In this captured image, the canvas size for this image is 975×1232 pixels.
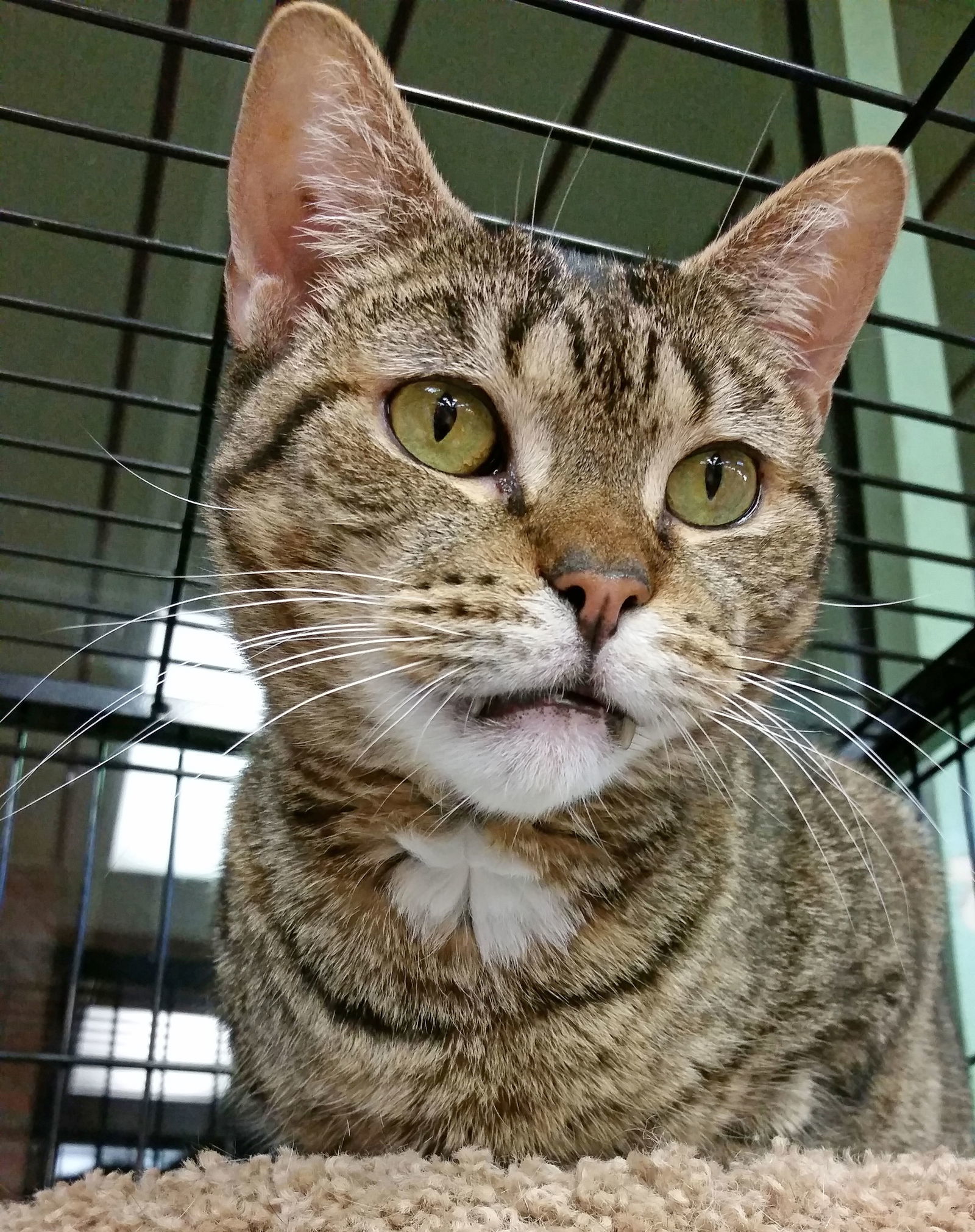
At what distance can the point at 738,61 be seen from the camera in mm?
917

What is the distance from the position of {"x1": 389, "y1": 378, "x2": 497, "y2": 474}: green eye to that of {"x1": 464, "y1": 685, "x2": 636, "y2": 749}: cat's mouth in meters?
0.20

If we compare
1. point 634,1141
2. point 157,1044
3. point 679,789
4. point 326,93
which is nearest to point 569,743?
point 679,789

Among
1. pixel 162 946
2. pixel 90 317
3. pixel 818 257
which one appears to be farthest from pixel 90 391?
pixel 162 946

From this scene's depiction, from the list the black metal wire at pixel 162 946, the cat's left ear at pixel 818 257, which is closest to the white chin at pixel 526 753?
the cat's left ear at pixel 818 257

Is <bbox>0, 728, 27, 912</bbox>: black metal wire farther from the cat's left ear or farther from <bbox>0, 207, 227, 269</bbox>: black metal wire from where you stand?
the cat's left ear

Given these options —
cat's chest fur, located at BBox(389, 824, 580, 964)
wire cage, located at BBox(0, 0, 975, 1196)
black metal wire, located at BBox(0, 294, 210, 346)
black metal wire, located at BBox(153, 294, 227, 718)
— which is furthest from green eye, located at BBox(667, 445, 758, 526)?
black metal wire, located at BBox(0, 294, 210, 346)

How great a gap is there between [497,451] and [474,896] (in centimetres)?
36

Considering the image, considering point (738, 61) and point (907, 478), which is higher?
point (738, 61)

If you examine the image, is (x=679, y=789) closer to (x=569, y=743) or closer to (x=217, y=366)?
(x=569, y=743)

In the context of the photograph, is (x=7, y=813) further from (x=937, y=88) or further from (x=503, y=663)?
(x=937, y=88)

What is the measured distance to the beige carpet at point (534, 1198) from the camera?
24.4 inches

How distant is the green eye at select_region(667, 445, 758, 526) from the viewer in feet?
2.83

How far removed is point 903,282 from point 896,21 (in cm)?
31

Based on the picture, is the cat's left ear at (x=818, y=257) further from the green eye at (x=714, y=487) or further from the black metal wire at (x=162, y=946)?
the black metal wire at (x=162, y=946)
